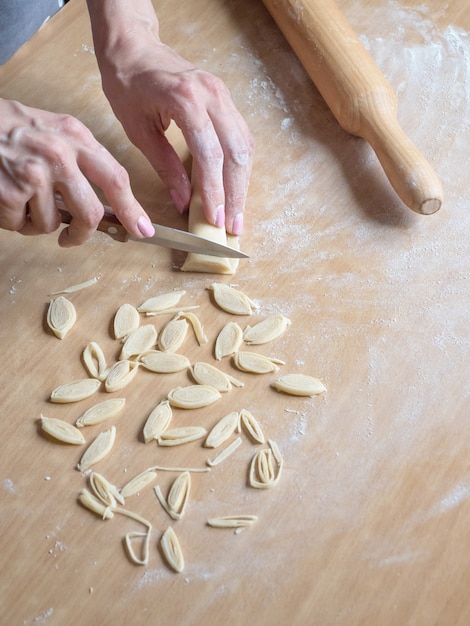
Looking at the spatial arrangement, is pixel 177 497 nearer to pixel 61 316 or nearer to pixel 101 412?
pixel 101 412

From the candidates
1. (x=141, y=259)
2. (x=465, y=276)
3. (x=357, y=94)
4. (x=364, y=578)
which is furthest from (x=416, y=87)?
(x=364, y=578)

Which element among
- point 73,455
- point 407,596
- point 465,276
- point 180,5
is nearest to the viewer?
point 407,596

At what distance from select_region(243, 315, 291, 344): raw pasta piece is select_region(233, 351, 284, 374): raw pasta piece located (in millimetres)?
23

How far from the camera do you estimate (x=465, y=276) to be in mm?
1077

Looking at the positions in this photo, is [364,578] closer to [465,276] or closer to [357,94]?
[465,276]

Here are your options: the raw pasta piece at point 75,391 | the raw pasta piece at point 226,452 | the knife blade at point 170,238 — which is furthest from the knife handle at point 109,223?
the raw pasta piece at point 226,452

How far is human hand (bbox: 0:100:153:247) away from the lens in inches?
38.1

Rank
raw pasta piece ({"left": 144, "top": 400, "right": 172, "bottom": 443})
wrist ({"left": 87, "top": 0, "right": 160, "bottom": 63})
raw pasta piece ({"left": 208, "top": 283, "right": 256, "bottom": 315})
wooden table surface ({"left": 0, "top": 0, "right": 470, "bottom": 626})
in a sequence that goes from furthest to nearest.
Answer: wrist ({"left": 87, "top": 0, "right": 160, "bottom": 63}) → raw pasta piece ({"left": 208, "top": 283, "right": 256, "bottom": 315}) → raw pasta piece ({"left": 144, "top": 400, "right": 172, "bottom": 443}) → wooden table surface ({"left": 0, "top": 0, "right": 470, "bottom": 626})

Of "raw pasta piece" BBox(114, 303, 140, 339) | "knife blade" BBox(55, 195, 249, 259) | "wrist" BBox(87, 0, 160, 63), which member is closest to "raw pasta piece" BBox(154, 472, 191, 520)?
"raw pasta piece" BBox(114, 303, 140, 339)

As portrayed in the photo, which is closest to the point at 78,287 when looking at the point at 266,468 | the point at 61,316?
the point at 61,316

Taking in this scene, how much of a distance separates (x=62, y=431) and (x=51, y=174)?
335 millimetres

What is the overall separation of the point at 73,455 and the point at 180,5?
0.87m

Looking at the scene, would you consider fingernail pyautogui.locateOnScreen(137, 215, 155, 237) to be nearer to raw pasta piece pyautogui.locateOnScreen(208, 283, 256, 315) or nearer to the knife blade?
the knife blade

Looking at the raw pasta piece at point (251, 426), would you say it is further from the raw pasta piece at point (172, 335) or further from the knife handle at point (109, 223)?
the knife handle at point (109, 223)
